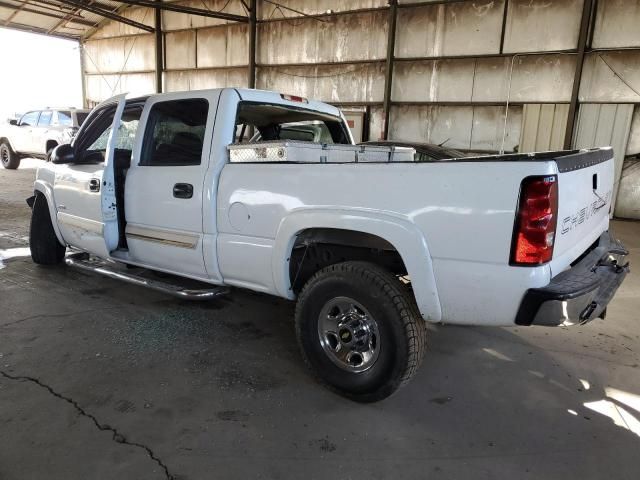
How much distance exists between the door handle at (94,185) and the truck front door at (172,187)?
0.27m

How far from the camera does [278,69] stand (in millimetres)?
14375

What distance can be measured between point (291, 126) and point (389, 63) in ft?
28.3

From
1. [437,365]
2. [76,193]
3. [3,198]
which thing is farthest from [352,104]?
[437,365]

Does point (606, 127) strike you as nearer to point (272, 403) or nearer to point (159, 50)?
point (272, 403)

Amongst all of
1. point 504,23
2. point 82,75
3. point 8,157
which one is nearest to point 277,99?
point 504,23

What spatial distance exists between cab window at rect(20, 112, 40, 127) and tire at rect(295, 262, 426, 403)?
14183 mm

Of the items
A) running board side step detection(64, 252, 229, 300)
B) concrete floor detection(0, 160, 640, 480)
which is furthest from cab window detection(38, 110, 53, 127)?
concrete floor detection(0, 160, 640, 480)

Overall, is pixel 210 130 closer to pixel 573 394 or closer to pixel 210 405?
pixel 210 405

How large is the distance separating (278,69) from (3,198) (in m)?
8.42

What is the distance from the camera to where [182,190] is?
3.32 metres

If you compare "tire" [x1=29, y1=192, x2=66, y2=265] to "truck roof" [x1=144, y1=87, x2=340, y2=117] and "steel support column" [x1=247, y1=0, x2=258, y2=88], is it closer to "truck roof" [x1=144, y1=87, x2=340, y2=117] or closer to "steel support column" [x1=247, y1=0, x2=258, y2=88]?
"truck roof" [x1=144, y1=87, x2=340, y2=117]

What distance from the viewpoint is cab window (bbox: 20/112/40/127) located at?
13.6 meters

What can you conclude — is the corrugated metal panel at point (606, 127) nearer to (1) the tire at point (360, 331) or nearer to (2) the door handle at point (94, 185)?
(1) the tire at point (360, 331)

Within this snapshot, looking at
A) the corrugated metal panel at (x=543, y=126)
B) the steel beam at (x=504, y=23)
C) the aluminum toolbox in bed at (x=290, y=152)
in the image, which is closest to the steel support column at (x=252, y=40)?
the steel beam at (x=504, y=23)
